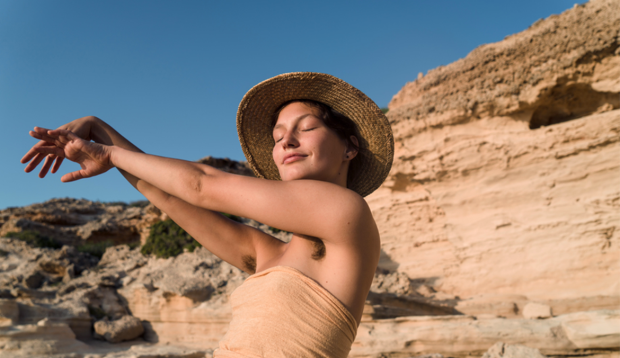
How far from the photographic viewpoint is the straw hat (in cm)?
141

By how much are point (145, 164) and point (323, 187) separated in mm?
487

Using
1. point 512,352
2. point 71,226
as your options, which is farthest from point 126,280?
point 71,226

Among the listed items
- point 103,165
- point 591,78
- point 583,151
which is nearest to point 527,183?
point 583,151

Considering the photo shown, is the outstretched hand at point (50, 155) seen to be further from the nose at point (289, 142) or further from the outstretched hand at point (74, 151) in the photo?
the nose at point (289, 142)

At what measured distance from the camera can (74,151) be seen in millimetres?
1228

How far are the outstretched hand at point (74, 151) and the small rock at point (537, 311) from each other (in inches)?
234

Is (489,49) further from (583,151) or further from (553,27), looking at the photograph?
(583,151)

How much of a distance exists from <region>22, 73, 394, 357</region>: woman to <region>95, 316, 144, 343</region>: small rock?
20.6 feet

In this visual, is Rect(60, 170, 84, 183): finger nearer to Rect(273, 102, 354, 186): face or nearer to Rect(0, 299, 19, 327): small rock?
Rect(273, 102, 354, 186): face

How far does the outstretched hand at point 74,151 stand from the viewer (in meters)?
1.18

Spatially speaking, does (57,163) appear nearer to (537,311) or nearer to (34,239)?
(537,311)

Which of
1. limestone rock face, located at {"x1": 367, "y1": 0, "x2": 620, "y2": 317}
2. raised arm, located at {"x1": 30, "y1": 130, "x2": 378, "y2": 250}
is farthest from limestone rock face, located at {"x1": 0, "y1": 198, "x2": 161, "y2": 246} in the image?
raised arm, located at {"x1": 30, "y1": 130, "x2": 378, "y2": 250}

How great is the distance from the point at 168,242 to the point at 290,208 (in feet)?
30.1

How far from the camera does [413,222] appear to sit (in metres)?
10.2
